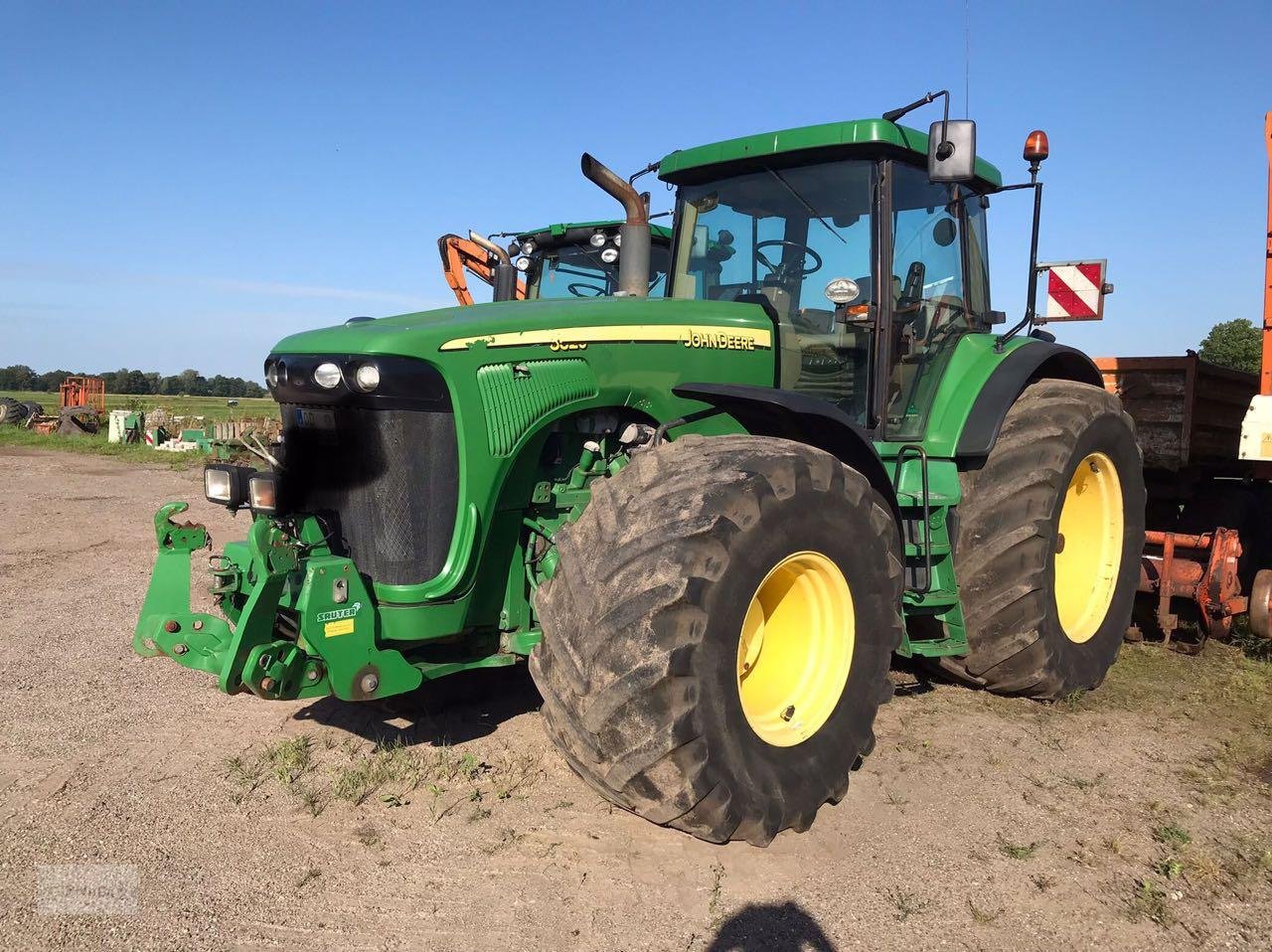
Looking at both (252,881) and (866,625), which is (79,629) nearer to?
(252,881)

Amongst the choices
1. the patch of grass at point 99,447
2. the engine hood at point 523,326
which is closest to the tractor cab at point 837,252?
the engine hood at point 523,326

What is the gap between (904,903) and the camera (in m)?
3.03

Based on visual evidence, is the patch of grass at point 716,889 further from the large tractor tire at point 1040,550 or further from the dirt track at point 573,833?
the large tractor tire at point 1040,550

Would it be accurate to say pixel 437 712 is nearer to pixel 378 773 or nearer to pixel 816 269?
pixel 378 773

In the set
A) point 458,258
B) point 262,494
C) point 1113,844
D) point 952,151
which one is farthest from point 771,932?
point 458,258

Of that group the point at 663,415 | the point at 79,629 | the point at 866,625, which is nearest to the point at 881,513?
the point at 866,625

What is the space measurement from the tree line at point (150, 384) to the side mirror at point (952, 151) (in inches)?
2942

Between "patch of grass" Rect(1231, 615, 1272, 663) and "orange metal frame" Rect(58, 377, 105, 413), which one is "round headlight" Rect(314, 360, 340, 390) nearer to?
"patch of grass" Rect(1231, 615, 1272, 663)

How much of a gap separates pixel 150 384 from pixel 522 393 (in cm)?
8275

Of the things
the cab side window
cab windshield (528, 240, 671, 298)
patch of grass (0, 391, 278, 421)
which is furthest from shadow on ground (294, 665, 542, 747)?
patch of grass (0, 391, 278, 421)

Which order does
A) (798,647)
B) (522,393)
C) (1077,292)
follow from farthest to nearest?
1. (1077,292)
2. (798,647)
3. (522,393)

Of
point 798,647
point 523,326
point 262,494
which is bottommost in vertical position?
point 798,647

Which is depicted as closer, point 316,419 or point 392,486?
point 392,486

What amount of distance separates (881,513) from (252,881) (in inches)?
95.4
